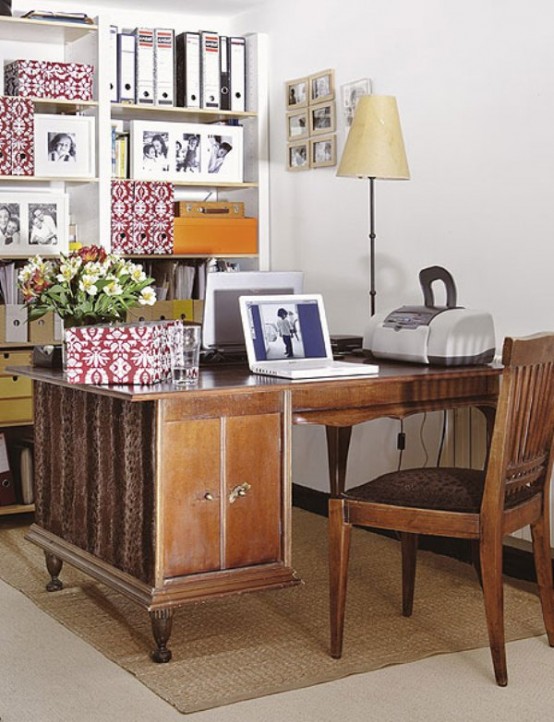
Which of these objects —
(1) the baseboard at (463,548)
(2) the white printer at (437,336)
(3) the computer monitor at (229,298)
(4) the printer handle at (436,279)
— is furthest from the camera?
(1) the baseboard at (463,548)

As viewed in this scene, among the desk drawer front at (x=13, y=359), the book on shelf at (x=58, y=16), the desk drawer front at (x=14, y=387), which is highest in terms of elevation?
the book on shelf at (x=58, y=16)

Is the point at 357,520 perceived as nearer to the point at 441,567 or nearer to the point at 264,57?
the point at 441,567

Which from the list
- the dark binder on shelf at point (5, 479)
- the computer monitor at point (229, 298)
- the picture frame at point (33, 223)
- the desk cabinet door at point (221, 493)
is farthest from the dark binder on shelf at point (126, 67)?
the desk cabinet door at point (221, 493)

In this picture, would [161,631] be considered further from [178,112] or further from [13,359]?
[178,112]

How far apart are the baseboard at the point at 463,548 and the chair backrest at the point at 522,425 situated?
760mm

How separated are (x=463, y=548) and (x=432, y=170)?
144 centimetres

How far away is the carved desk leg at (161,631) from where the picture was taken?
10.5 feet

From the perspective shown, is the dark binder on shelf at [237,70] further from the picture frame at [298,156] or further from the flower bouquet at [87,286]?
the flower bouquet at [87,286]

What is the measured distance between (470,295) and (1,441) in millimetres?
2079

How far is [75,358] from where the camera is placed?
3.32 meters

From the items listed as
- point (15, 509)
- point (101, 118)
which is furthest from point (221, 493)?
point (101, 118)

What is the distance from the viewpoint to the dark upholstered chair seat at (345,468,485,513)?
3.16 m

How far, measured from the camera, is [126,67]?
5.19 meters

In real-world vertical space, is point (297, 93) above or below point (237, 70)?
below
